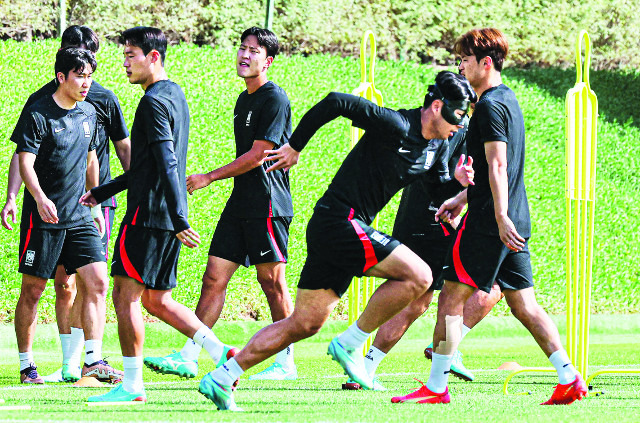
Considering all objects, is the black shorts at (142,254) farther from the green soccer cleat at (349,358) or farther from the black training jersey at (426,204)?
the black training jersey at (426,204)

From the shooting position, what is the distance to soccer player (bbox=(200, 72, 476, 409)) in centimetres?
591

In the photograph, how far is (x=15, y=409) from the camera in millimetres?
5859

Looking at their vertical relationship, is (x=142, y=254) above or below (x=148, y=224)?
below

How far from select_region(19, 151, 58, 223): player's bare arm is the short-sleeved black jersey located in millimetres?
1304

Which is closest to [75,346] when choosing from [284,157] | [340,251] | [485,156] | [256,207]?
[256,207]

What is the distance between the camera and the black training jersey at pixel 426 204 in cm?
795

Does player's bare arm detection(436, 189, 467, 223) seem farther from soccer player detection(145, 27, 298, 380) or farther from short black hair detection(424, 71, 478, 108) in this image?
soccer player detection(145, 27, 298, 380)

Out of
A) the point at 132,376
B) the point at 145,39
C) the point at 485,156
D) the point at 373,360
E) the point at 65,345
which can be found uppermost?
the point at 145,39

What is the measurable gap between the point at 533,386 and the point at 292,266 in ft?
21.7

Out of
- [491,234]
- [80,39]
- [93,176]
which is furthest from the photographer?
[80,39]

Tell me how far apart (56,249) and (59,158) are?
2.08 feet

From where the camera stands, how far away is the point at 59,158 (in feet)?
25.8

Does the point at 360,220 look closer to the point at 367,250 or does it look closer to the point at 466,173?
the point at 367,250

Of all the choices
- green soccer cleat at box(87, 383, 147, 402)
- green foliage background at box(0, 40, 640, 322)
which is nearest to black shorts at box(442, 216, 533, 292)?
green soccer cleat at box(87, 383, 147, 402)
